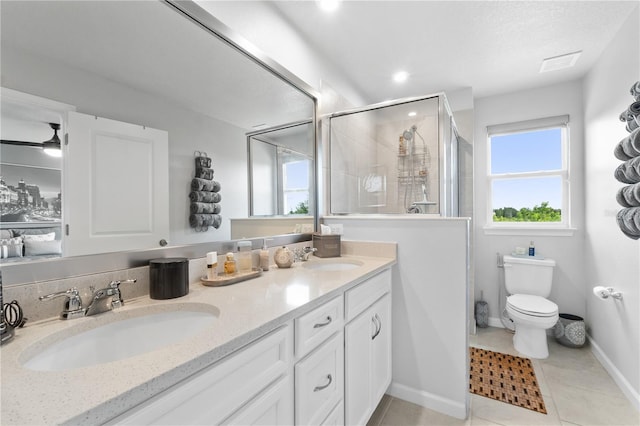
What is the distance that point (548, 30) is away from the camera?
200cm

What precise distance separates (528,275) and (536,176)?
1060mm

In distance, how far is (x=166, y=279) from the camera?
1024mm

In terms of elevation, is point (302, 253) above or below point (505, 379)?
above

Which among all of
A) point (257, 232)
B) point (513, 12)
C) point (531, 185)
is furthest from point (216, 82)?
point (531, 185)

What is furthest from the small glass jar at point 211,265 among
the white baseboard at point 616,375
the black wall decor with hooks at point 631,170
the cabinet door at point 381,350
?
the white baseboard at point 616,375

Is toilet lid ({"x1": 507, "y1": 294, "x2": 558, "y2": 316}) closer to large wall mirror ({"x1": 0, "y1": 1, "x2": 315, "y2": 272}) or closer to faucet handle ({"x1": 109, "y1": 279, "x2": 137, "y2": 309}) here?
large wall mirror ({"x1": 0, "y1": 1, "x2": 315, "y2": 272})

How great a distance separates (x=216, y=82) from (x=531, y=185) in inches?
128

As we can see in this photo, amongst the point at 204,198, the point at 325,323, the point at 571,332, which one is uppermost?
the point at 204,198

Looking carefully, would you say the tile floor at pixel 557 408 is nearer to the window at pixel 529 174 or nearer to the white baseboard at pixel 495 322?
the white baseboard at pixel 495 322

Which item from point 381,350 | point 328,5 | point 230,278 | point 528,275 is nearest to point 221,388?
point 230,278

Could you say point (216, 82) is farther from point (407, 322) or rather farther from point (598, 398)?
point (598, 398)

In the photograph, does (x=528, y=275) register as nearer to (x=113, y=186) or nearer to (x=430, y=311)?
(x=430, y=311)

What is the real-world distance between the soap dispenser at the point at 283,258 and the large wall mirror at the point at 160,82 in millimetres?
261

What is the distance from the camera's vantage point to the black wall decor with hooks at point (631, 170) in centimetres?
141
